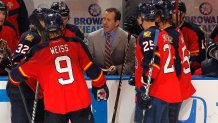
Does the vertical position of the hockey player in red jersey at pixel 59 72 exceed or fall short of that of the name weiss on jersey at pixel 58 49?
it falls short

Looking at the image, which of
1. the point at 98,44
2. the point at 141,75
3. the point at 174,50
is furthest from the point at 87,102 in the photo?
the point at 98,44

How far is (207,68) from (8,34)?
184 cm

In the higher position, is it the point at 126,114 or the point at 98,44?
the point at 98,44

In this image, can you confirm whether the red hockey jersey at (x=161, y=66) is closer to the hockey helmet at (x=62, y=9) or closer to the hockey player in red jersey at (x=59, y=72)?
the hockey player in red jersey at (x=59, y=72)

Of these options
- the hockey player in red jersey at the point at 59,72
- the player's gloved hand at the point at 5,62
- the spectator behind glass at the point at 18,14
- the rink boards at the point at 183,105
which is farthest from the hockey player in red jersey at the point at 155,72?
the spectator behind glass at the point at 18,14

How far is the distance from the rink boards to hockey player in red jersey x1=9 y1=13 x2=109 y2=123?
0.74 meters

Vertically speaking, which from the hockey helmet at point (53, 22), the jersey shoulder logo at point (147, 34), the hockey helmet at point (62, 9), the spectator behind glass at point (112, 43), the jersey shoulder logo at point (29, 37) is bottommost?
the spectator behind glass at point (112, 43)

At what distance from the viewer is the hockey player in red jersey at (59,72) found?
140 inches

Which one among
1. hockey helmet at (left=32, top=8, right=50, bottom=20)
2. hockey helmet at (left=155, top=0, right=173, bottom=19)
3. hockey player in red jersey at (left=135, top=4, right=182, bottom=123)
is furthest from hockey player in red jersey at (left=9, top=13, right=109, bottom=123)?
hockey helmet at (left=155, top=0, right=173, bottom=19)

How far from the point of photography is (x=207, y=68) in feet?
14.6

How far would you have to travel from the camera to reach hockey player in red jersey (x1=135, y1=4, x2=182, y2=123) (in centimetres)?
368

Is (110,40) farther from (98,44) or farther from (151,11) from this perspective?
(151,11)

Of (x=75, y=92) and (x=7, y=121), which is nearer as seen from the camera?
(x=75, y=92)

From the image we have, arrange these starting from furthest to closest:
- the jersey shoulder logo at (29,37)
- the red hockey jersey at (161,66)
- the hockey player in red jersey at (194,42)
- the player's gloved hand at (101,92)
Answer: the hockey player in red jersey at (194,42), the jersey shoulder logo at (29,37), the player's gloved hand at (101,92), the red hockey jersey at (161,66)
